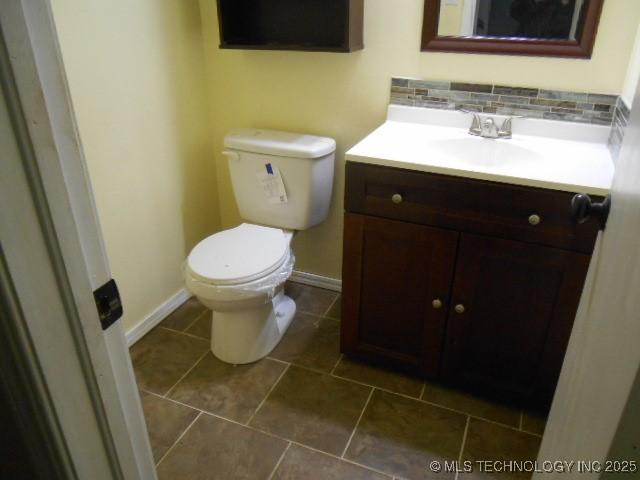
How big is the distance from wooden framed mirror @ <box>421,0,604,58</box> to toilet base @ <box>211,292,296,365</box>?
1.18m

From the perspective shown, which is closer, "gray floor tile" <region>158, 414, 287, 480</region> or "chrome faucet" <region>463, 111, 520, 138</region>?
"gray floor tile" <region>158, 414, 287, 480</region>

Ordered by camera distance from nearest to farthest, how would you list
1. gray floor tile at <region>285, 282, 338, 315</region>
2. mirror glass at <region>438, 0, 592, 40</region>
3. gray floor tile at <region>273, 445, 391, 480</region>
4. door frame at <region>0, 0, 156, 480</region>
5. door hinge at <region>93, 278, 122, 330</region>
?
door frame at <region>0, 0, 156, 480</region> → door hinge at <region>93, 278, 122, 330</region> → gray floor tile at <region>273, 445, 391, 480</region> → mirror glass at <region>438, 0, 592, 40</region> → gray floor tile at <region>285, 282, 338, 315</region>

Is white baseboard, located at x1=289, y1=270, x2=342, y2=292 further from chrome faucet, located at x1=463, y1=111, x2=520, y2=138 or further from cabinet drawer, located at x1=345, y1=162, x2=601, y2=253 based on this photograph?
chrome faucet, located at x1=463, y1=111, x2=520, y2=138

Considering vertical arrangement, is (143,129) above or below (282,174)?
above

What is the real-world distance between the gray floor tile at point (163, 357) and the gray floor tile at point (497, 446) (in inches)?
41.7

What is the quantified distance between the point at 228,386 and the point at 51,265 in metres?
1.35

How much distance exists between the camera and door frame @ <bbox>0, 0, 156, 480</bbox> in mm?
491

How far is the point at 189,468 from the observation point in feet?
4.90

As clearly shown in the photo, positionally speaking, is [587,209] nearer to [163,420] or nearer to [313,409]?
[313,409]

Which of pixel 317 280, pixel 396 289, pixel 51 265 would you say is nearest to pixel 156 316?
pixel 317 280

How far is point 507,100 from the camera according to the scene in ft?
5.70

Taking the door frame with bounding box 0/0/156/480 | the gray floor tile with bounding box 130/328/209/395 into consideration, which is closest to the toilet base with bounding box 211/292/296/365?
the gray floor tile with bounding box 130/328/209/395

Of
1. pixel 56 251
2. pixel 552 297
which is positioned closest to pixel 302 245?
pixel 552 297

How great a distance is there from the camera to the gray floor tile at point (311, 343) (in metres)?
1.93
